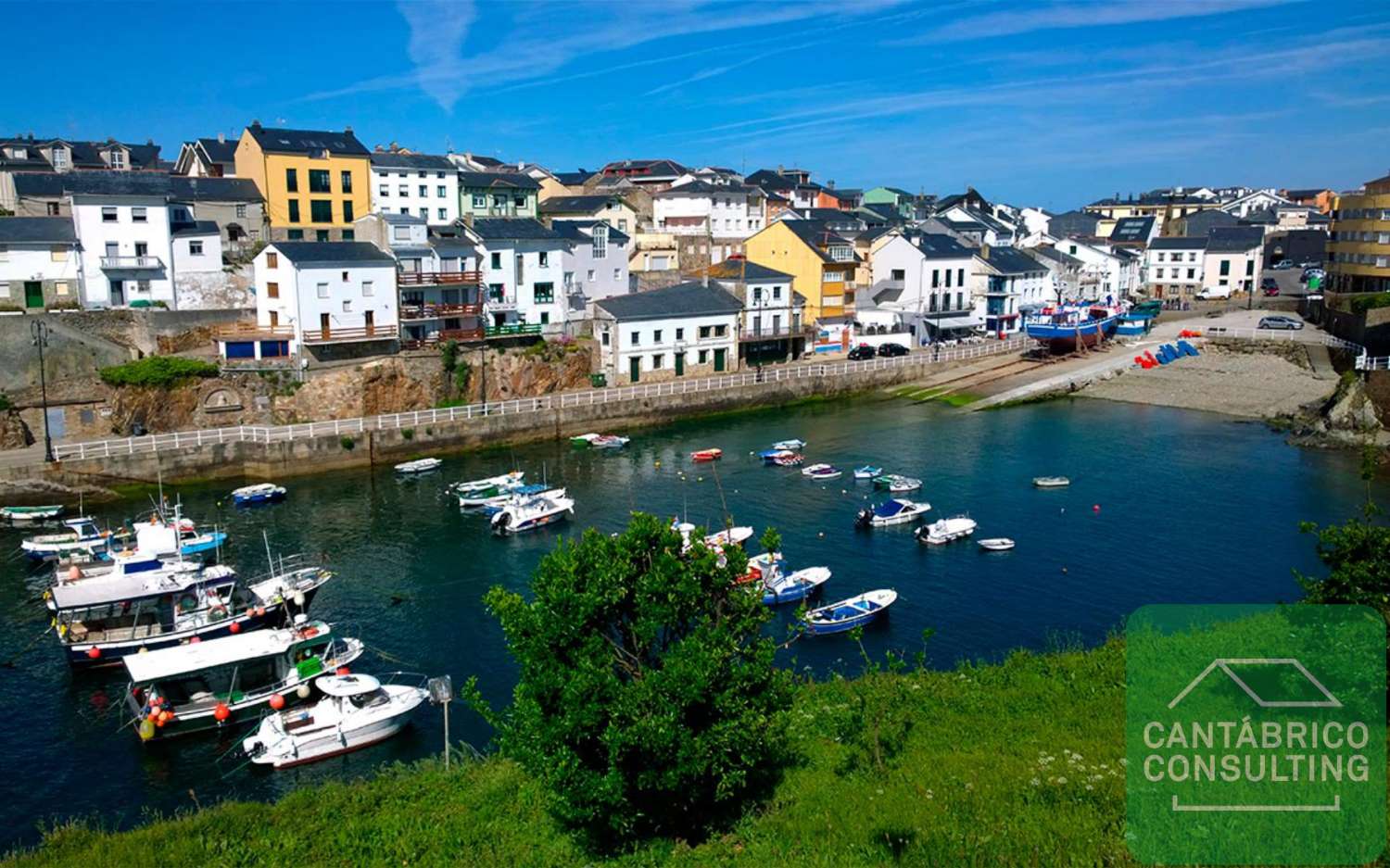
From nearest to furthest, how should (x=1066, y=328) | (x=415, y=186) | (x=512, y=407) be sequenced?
(x=512, y=407) < (x=1066, y=328) < (x=415, y=186)

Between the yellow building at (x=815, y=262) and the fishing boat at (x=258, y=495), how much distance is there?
3954 cm

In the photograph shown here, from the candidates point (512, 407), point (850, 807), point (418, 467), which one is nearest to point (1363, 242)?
point (512, 407)

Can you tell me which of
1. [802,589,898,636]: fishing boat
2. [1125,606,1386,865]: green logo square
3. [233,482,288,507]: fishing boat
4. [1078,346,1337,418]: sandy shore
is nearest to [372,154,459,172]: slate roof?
[233,482,288,507]: fishing boat

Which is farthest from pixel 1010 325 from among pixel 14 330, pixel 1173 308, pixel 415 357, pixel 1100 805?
pixel 1100 805

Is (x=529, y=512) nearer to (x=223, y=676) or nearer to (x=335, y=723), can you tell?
(x=223, y=676)

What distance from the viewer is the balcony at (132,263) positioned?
50406 mm

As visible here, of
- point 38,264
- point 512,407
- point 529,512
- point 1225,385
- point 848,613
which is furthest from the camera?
point 1225,385

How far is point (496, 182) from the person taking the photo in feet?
245

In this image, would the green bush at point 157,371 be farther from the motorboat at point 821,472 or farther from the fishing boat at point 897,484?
the fishing boat at point 897,484

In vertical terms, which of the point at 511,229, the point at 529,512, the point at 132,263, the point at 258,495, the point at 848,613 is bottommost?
Result: the point at 848,613

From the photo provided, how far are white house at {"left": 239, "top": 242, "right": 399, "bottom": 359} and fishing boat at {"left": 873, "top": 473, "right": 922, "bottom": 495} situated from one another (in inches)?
1038

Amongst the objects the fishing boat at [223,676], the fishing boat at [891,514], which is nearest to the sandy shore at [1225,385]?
the fishing boat at [891,514]

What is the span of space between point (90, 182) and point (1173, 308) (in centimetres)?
8210

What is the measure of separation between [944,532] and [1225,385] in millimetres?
34773
